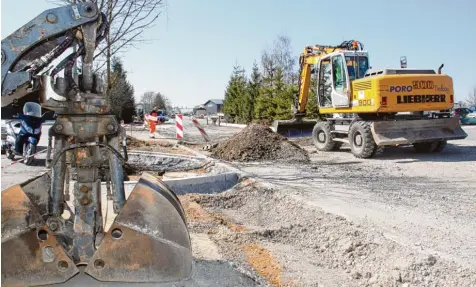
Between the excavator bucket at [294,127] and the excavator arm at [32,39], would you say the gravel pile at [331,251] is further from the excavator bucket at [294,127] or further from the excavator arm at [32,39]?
the excavator bucket at [294,127]

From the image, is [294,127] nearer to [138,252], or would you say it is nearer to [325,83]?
[325,83]

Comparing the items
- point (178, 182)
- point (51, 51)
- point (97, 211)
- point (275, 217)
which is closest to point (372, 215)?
point (275, 217)

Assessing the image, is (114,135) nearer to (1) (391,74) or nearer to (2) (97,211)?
(2) (97,211)

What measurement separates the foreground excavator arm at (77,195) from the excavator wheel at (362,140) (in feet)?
28.9

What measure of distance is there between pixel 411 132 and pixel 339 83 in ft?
8.81

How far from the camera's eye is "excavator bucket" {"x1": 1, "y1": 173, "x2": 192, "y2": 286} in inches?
104

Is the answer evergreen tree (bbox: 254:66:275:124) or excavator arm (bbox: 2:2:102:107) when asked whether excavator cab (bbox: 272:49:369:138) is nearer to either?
excavator arm (bbox: 2:2:102:107)

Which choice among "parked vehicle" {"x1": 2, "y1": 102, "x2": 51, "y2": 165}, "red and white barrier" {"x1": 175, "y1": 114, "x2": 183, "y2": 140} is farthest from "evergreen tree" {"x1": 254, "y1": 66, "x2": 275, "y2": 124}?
"parked vehicle" {"x1": 2, "y1": 102, "x2": 51, "y2": 165}

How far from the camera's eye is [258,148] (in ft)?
37.6

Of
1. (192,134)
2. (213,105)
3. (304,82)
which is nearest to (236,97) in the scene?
(192,134)

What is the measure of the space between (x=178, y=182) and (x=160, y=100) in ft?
259

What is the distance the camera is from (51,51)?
2988mm

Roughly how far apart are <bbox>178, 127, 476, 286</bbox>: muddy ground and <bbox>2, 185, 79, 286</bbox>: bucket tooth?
5.65 ft

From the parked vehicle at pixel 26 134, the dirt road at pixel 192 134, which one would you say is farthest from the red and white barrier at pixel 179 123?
the parked vehicle at pixel 26 134
